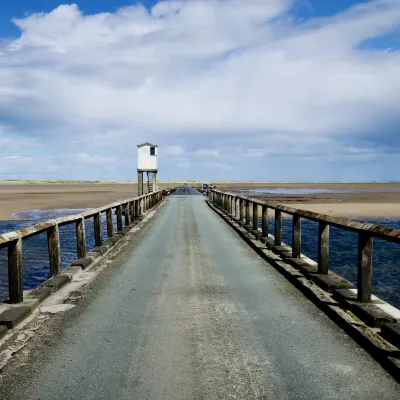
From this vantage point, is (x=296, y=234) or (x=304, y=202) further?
(x=304, y=202)

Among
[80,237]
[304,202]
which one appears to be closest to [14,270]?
[80,237]

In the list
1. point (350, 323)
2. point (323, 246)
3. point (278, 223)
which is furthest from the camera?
point (278, 223)

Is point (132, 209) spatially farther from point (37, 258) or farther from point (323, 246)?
point (323, 246)

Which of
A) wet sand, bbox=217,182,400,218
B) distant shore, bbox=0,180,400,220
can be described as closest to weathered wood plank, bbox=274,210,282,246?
wet sand, bbox=217,182,400,218

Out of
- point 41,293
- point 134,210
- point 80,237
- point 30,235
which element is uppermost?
point 30,235

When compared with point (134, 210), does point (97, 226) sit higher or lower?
higher

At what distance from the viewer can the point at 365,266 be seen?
5.12 m

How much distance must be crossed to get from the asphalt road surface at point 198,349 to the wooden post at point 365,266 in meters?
0.59

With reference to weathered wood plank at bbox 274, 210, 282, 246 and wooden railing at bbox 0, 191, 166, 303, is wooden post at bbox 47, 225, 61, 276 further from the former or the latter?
weathered wood plank at bbox 274, 210, 282, 246

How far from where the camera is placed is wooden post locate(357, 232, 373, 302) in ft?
16.8

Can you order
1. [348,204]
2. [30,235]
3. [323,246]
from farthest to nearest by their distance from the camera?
[348,204] < [323,246] < [30,235]

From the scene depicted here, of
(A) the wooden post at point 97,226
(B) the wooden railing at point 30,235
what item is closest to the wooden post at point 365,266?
(B) the wooden railing at point 30,235

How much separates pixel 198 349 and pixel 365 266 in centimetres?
222

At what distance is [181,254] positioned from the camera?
10172mm
